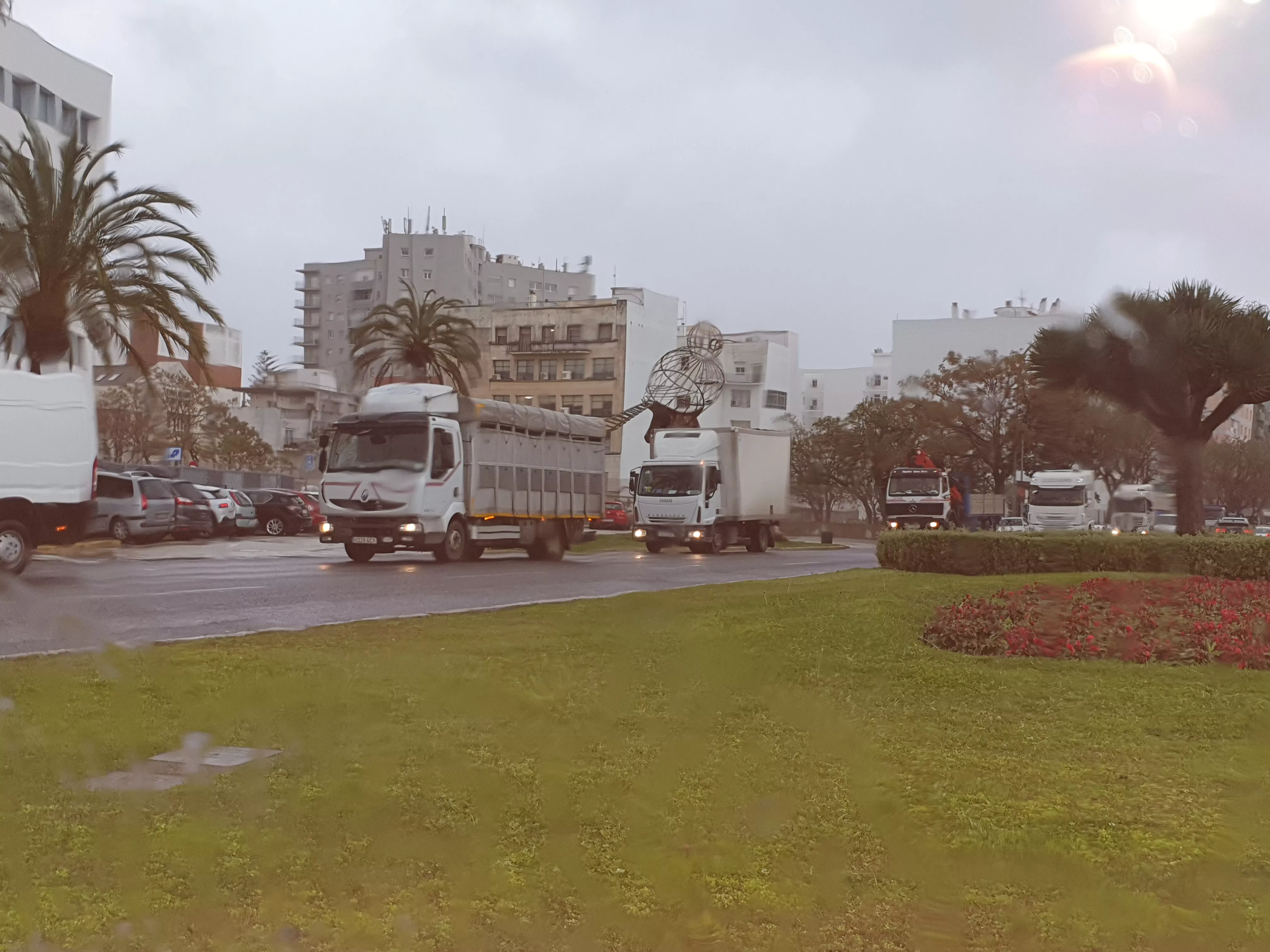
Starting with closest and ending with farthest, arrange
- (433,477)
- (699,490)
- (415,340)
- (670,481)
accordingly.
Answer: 1. (433,477)
2. (699,490)
3. (670,481)
4. (415,340)

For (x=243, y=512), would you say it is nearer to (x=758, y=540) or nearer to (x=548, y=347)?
(x=758, y=540)

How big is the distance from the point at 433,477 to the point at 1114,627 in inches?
636

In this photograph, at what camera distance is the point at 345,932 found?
4.16m

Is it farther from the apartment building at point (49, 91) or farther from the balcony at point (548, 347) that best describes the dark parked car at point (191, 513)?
the balcony at point (548, 347)

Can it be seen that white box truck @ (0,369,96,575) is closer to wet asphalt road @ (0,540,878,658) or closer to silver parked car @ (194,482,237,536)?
wet asphalt road @ (0,540,878,658)

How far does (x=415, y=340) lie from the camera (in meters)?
40.2

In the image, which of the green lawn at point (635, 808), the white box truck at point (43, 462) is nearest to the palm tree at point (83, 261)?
the white box truck at point (43, 462)

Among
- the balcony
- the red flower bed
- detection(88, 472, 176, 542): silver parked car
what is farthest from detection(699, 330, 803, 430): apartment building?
the red flower bed

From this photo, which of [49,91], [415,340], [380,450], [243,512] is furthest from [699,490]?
[49,91]

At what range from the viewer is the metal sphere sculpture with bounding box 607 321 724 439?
40.4m

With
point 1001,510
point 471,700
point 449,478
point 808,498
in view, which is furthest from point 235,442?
point 471,700

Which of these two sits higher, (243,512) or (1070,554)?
(243,512)

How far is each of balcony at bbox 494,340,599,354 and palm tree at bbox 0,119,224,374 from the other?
7400cm

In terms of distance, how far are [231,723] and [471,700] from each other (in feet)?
4.44
